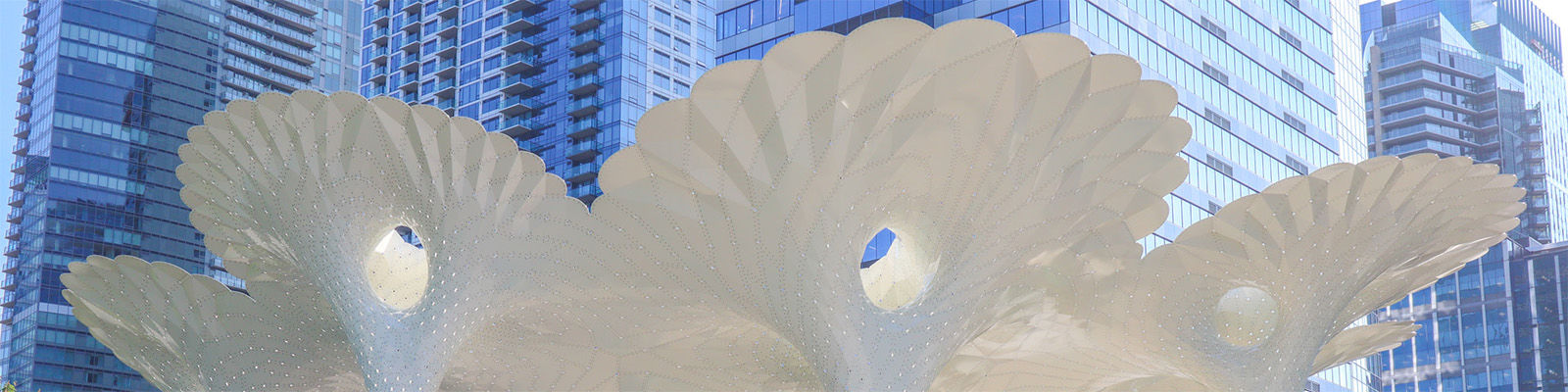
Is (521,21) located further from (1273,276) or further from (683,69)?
(1273,276)

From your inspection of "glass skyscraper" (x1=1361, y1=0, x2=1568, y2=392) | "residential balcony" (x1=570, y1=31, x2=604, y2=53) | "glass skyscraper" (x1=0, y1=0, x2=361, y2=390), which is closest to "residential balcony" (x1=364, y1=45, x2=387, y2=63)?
"glass skyscraper" (x1=0, y1=0, x2=361, y2=390)

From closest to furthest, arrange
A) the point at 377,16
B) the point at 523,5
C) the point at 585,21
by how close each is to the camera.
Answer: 1. the point at 585,21
2. the point at 523,5
3. the point at 377,16

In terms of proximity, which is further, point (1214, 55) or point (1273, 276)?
point (1214, 55)

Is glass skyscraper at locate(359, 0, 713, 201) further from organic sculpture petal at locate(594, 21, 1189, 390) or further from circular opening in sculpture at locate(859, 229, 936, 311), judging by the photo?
organic sculpture petal at locate(594, 21, 1189, 390)

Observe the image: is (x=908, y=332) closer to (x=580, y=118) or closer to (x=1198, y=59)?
(x=1198, y=59)

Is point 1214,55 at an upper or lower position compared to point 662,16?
lower

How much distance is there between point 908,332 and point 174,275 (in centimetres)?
1228

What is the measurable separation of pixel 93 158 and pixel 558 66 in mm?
28784

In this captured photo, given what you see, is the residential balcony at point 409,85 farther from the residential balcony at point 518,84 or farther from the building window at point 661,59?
the building window at point 661,59

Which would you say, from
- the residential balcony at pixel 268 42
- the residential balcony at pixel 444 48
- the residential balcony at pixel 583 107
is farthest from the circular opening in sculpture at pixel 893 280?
the residential balcony at pixel 268 42

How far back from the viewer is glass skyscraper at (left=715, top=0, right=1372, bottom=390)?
52.6m

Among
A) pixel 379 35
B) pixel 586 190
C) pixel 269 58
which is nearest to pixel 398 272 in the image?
pixel 586 190

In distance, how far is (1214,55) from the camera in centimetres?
5756

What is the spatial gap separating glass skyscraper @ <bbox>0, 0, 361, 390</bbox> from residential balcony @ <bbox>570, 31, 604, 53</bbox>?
25782 mm
